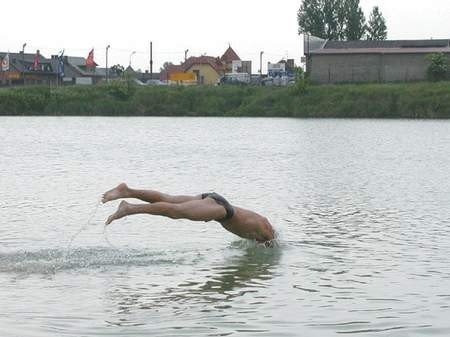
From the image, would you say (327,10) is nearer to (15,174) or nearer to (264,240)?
(15,174)

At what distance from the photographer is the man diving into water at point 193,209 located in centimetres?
1270

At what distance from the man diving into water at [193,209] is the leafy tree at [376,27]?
13325cm

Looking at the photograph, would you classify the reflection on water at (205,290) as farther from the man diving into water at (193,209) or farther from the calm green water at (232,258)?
the man diving into water at (193,209)

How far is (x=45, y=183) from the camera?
2752cm

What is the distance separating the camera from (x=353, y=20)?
14138 cm

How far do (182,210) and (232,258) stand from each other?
189 cm

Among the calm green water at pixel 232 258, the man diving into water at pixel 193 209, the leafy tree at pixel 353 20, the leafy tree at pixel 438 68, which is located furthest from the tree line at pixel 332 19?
the man diving into water at pixel 193 209

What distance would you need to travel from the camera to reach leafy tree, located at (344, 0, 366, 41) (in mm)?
140875

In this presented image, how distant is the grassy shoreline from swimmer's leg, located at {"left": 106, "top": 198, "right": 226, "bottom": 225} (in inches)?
3012

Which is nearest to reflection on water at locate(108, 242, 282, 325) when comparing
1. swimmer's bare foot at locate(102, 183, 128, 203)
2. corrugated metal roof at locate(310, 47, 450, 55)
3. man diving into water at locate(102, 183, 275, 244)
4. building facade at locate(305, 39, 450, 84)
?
man diving into water at locate(102, 183, 275, 244)

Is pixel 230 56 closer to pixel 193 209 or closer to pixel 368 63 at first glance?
pixel 368 63

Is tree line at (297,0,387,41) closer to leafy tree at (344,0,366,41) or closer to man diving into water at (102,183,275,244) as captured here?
leafy tree at (344,0,366,41)

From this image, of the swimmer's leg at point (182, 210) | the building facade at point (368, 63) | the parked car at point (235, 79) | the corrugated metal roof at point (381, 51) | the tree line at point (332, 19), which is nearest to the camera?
the swimmer's leg at point (182, 210)

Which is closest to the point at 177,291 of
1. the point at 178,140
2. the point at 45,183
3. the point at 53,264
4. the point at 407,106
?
the point at 53,264
